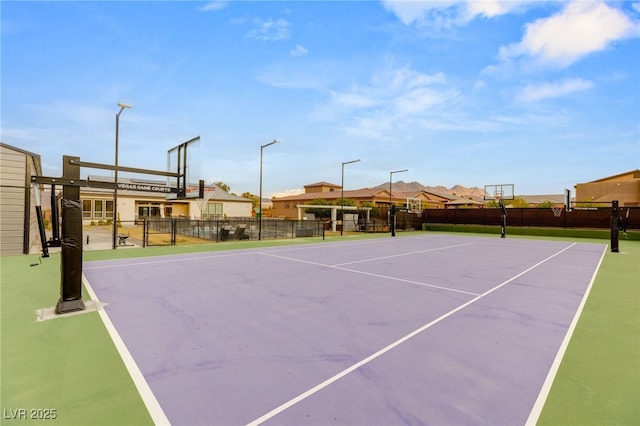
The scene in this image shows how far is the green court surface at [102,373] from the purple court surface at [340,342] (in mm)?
302

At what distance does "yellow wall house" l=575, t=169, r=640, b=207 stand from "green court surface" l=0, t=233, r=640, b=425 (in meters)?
59.6

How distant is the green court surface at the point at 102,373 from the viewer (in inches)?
133

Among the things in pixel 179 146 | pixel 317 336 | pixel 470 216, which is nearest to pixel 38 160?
pixel 179 146

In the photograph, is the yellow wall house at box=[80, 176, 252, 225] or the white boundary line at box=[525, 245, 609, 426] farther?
the yellow wall house at box=[80, 176, 252, 225]

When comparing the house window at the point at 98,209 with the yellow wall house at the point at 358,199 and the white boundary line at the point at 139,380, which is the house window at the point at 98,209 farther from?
the white boundary line at the point at 139,380

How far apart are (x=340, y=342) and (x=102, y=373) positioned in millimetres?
3500

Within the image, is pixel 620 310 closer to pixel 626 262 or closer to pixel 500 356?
pixel 500 356

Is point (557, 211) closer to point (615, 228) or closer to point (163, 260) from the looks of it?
point (615, 228)

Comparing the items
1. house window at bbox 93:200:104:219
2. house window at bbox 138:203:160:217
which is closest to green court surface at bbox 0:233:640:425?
house window at bbox 93:200:104:219

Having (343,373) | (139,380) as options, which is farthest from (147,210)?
(343,373)

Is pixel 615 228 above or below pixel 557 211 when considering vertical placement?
below

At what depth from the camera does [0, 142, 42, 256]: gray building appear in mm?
13656

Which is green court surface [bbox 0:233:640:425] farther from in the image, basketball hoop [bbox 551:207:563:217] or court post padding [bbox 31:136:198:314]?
basketball hoop [bbox 551:207:563:217]

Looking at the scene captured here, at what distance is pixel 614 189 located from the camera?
57.1m
